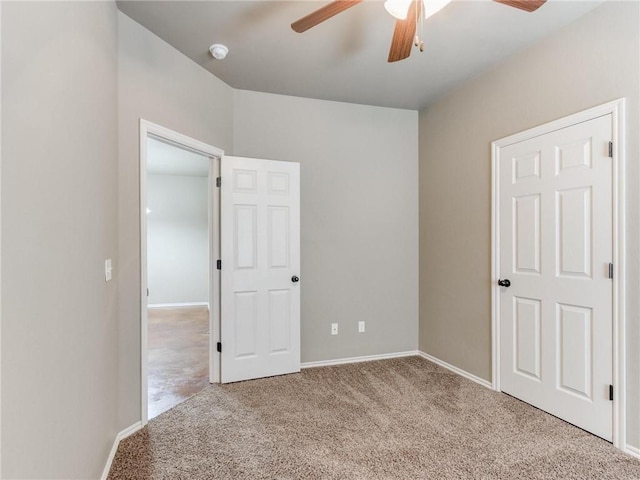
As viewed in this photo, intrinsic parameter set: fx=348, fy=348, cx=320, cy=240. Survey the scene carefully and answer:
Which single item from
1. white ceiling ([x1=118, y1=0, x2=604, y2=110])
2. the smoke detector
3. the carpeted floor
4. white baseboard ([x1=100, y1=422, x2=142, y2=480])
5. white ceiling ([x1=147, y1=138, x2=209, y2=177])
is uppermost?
white ceiling ([x1=118, y1=0, x2=604, y2=110])

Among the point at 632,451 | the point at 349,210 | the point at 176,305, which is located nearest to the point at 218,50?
the point at 349,210

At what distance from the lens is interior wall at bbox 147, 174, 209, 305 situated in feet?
23.0

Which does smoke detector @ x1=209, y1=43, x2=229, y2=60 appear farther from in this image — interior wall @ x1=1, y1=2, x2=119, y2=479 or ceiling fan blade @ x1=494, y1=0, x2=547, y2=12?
ceiling fan blade @ x1=494, y1=0, x2=547, y2=12

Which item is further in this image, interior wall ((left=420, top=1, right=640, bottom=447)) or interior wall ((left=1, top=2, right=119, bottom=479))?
interior wall ((left=420, top=1, right=640, bottom=447))

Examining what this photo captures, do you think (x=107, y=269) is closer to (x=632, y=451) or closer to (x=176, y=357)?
(x=176, y=357)

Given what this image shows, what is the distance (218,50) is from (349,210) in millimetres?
1906

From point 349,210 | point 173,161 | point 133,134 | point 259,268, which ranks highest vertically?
point 173,161

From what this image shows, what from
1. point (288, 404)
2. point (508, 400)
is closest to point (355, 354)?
point (288, 404)

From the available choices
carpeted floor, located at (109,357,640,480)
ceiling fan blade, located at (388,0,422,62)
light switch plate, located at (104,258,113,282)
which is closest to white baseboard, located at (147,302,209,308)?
carpeted floor, located at (109,357,640,480)

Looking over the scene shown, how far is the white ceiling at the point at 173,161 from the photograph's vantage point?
5.25 metres

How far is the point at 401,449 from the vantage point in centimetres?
211

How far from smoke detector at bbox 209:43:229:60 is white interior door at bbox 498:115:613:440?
235cm

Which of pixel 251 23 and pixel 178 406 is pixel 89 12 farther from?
pixel 178 406

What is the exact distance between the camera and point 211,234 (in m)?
3.24
